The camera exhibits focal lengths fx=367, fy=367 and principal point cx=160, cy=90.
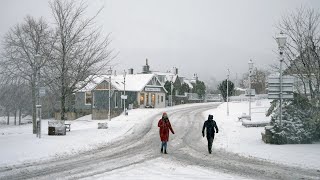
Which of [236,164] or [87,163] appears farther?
[87,163]

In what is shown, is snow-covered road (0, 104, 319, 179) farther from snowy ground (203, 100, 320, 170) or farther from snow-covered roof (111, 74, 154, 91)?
snow-covered roof (111, 74, 154, 91)

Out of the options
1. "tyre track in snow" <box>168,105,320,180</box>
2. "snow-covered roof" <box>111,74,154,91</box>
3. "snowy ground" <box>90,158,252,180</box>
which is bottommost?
"tyre track in snow" <box>168,105,320,180</box>

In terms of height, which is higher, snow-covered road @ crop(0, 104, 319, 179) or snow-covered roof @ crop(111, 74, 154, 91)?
snow-covered roof @ crop(111, 74, 154, 91)

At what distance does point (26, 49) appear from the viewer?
94.6 feet

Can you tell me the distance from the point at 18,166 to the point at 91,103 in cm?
4618

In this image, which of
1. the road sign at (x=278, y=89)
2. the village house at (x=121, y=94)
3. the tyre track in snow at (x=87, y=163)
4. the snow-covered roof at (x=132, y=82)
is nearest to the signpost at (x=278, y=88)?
the road sign at (x=278, y=89)

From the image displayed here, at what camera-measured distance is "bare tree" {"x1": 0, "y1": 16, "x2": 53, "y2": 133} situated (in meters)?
27.6

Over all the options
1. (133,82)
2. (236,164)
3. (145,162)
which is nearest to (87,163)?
(145,162)

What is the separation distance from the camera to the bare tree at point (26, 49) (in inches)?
1085

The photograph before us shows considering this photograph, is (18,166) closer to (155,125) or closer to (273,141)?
(273,141)

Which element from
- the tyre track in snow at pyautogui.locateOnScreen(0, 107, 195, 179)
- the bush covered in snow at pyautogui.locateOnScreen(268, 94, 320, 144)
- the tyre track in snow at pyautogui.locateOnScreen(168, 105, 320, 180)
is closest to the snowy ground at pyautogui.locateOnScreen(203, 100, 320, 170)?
the bush covered in snow at pyautogui.locateOnScreen(268, 94, 320, 144)

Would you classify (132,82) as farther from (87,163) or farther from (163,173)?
(163,173)

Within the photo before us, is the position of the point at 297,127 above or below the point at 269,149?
above

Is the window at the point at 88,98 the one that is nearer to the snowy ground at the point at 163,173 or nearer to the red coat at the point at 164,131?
the red coat at the point at 164,131
